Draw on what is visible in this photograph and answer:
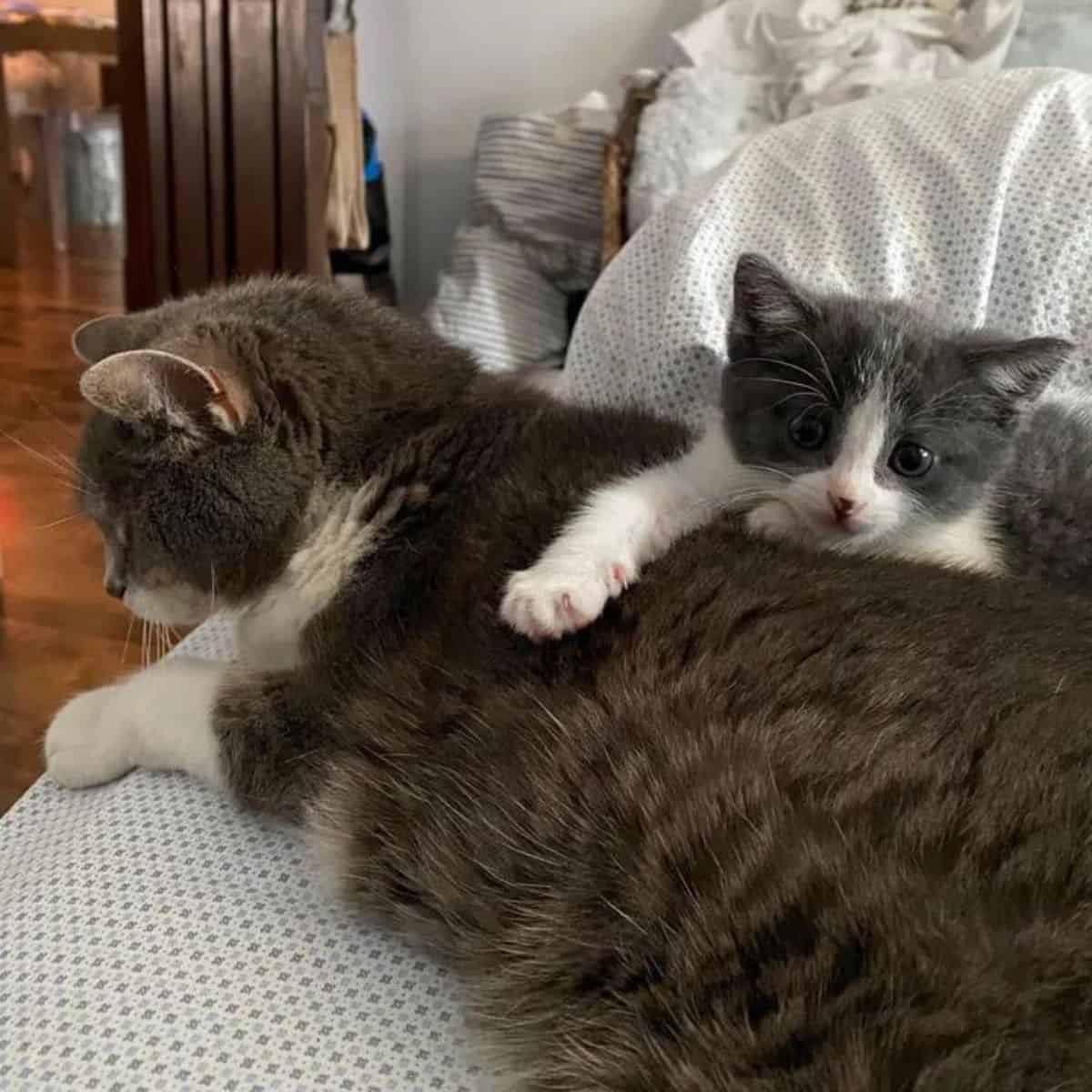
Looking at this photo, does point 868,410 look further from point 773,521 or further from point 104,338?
point 104,338

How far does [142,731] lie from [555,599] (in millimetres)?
412

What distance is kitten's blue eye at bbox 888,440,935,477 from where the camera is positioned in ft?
3.94

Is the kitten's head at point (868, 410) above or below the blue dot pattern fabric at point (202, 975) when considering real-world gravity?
above

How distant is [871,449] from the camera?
1.20 metres

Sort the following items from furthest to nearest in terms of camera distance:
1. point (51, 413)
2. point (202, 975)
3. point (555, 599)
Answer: point (51, 413)
point (555, 599)
point (202, 975)

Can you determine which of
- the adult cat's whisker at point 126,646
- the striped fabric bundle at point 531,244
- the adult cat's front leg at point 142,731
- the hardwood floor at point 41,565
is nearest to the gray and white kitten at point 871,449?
the adult cat's front leg at point 142,731

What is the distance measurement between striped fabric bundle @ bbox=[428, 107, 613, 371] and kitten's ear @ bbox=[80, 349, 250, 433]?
202 centimetres

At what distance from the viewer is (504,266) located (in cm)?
320

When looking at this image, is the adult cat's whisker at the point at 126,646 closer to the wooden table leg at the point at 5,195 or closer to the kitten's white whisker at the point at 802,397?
the kitten's white whisker at the point at 802,397

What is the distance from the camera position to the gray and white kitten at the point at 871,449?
116cm

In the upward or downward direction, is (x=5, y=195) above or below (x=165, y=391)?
below

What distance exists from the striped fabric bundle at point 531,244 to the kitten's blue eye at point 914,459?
196cm

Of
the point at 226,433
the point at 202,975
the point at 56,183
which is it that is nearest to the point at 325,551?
the point at 226,433

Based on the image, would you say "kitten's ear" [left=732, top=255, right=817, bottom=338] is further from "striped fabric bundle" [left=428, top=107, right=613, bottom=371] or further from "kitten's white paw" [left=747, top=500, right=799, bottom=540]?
"striped fabric bundle" [left=428, top=107, right=613, bottom=371]
